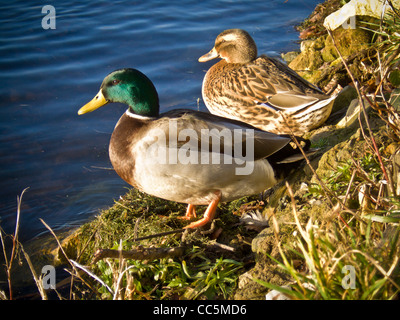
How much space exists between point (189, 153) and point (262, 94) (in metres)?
1.52

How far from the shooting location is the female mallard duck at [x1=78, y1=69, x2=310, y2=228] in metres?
3.24

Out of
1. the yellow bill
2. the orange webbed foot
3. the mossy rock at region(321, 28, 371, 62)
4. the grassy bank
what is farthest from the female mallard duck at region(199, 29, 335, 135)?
the yellow bill

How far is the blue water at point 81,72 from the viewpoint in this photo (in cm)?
500

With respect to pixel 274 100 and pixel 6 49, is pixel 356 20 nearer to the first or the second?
pixel 274 100

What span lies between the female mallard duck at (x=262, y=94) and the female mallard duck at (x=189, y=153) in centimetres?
73

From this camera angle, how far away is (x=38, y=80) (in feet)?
22.4

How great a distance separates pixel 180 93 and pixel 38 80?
2.24 metres

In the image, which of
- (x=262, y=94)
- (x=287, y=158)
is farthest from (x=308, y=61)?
(x=287, y=158)

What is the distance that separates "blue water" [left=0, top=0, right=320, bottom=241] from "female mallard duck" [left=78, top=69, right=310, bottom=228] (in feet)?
4.96

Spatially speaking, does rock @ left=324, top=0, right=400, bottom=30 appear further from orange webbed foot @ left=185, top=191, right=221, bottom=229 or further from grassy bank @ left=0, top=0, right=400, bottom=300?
orange webbed foot @ left=185, top=191, right=221, bottom=229

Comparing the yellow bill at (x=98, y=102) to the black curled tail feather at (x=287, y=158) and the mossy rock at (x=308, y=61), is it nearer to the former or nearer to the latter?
the black curled tail feather at (x=287, y=158)

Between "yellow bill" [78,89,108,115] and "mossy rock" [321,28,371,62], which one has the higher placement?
"mossy rock" [321,28,371,62]

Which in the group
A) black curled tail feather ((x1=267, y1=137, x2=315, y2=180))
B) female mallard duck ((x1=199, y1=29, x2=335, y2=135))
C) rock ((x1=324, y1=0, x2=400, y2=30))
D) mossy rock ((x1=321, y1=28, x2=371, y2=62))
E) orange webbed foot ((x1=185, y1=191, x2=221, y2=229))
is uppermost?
rock ((x1=324, y1=0, x2=400, y2=30))

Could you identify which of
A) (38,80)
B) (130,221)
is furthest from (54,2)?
(130,221)
